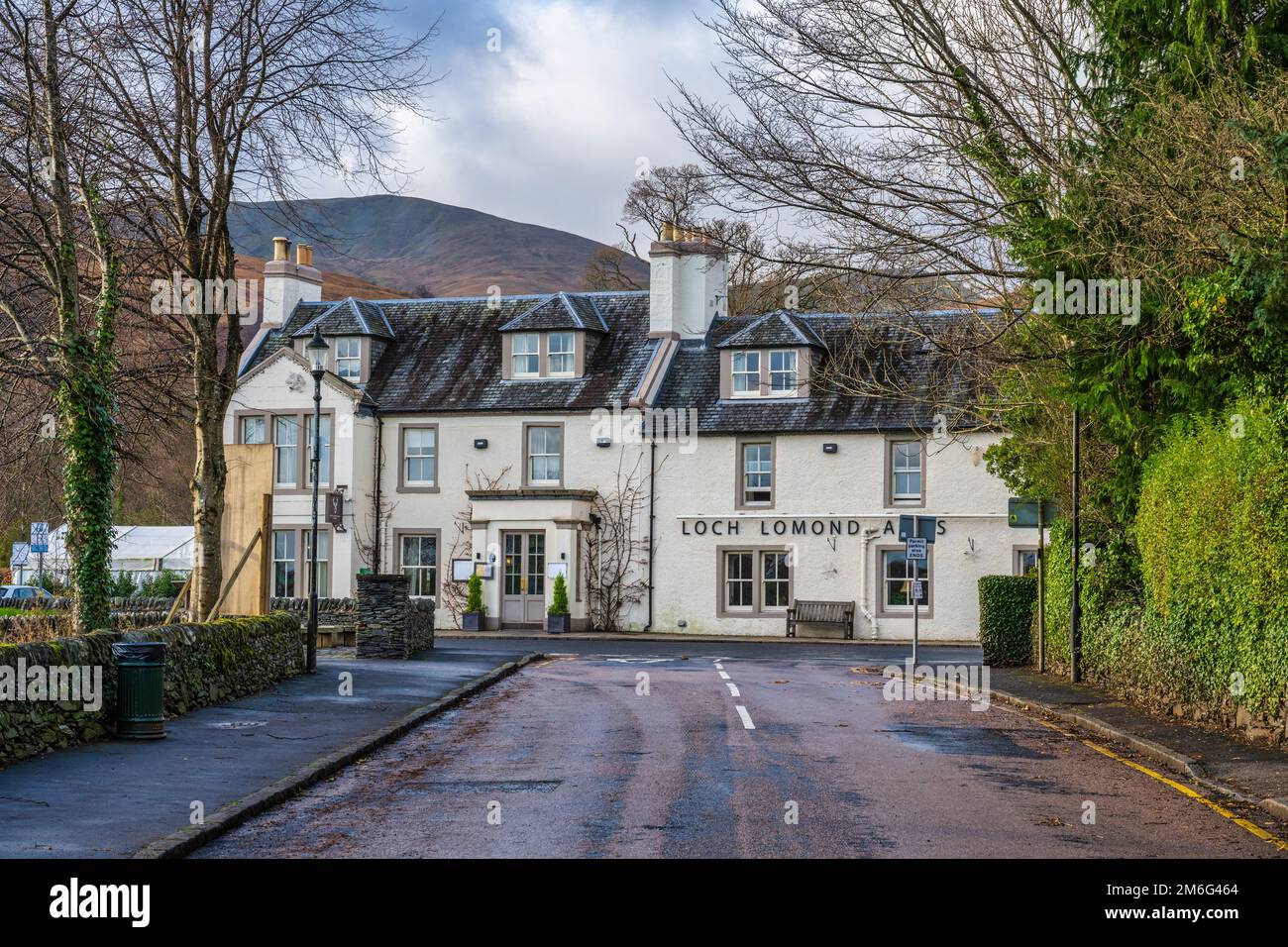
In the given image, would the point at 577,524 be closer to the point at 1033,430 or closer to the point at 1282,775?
the point at 1033,430

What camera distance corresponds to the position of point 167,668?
17328 millimetres

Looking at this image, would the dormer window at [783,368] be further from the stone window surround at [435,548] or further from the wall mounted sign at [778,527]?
the stone window surround at [435,548]

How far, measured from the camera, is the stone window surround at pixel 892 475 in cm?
4106

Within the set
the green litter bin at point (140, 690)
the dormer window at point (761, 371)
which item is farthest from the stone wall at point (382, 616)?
the dormer window at point (761, 371)

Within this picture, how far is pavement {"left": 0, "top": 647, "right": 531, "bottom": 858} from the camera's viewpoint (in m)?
10.2

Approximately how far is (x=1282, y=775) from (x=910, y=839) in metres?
4.62

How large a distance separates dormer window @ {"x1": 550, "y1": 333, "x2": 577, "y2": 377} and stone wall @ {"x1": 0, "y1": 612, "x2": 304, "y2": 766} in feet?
72.1

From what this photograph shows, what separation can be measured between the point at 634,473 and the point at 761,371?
470cm

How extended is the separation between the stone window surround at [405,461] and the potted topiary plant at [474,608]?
331 cm

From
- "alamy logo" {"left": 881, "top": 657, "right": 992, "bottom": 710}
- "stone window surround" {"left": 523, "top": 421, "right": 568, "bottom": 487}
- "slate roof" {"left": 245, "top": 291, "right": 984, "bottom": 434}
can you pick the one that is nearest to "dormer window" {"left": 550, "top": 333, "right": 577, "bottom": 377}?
"slate roof" {"left": 245, "top": 291, "right": 984, "bottom": 434}

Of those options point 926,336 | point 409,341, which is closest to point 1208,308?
point 926,336

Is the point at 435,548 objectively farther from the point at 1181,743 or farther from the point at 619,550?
the point at 1181,743

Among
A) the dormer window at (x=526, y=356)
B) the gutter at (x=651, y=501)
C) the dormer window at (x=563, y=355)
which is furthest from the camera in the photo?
the dormer window at (x=526, y=356)
